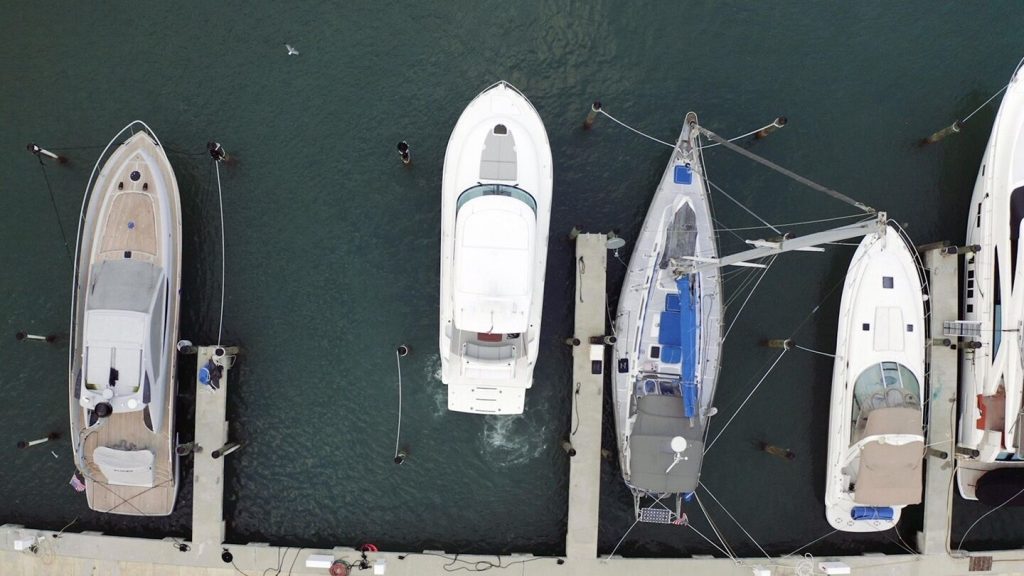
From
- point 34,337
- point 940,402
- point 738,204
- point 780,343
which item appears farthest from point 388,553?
point 940,402

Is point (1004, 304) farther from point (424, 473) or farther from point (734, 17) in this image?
point (424, 473)

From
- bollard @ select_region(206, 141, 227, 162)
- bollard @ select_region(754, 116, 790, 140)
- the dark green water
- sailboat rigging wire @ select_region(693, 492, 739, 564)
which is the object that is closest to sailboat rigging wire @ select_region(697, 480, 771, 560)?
the dark green water

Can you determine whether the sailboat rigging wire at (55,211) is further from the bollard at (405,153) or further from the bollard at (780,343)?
the bollard at (780,343)

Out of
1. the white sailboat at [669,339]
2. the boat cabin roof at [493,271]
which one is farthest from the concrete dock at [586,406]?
the boat cabin roof at [493,271]

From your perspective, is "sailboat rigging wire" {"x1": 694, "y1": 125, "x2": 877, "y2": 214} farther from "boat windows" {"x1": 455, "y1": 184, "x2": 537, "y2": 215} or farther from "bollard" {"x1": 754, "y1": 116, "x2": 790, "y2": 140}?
"boat windows" {"x1": 455, "y1": 184, "x2": 537, "y2": 215}

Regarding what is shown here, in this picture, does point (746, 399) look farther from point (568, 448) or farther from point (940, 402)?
point (568, 448)

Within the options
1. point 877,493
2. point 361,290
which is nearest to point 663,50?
point 361,290
